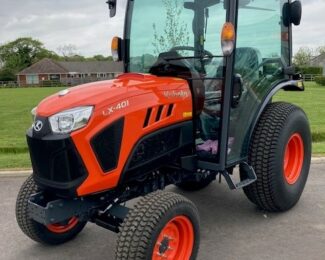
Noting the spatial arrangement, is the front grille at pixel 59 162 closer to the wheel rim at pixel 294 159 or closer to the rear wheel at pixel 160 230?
the rear wheel at pixel 160 230

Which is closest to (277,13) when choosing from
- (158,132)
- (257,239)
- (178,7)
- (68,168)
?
(178,7)

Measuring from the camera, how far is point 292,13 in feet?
14.0

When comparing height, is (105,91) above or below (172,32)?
below

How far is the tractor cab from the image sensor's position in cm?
366

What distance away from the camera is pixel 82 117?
9.66 ft

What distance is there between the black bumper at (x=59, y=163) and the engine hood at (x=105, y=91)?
0.20 m

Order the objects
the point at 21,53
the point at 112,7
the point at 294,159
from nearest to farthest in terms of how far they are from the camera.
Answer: the point at 112,7 < the point at 294,159 < the point at 21,53

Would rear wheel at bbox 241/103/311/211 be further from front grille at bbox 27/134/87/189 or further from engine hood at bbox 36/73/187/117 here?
front grille at bbox 27/134/87/189

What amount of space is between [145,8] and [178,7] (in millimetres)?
358

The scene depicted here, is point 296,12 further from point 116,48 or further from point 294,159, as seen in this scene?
point 116,48

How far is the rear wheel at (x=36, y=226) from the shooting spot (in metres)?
3.53

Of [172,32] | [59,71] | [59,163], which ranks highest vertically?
[172,32]

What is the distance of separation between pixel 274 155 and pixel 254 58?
0.90 metres

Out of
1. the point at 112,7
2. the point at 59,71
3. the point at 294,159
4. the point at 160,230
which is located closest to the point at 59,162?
the point at 160,230
